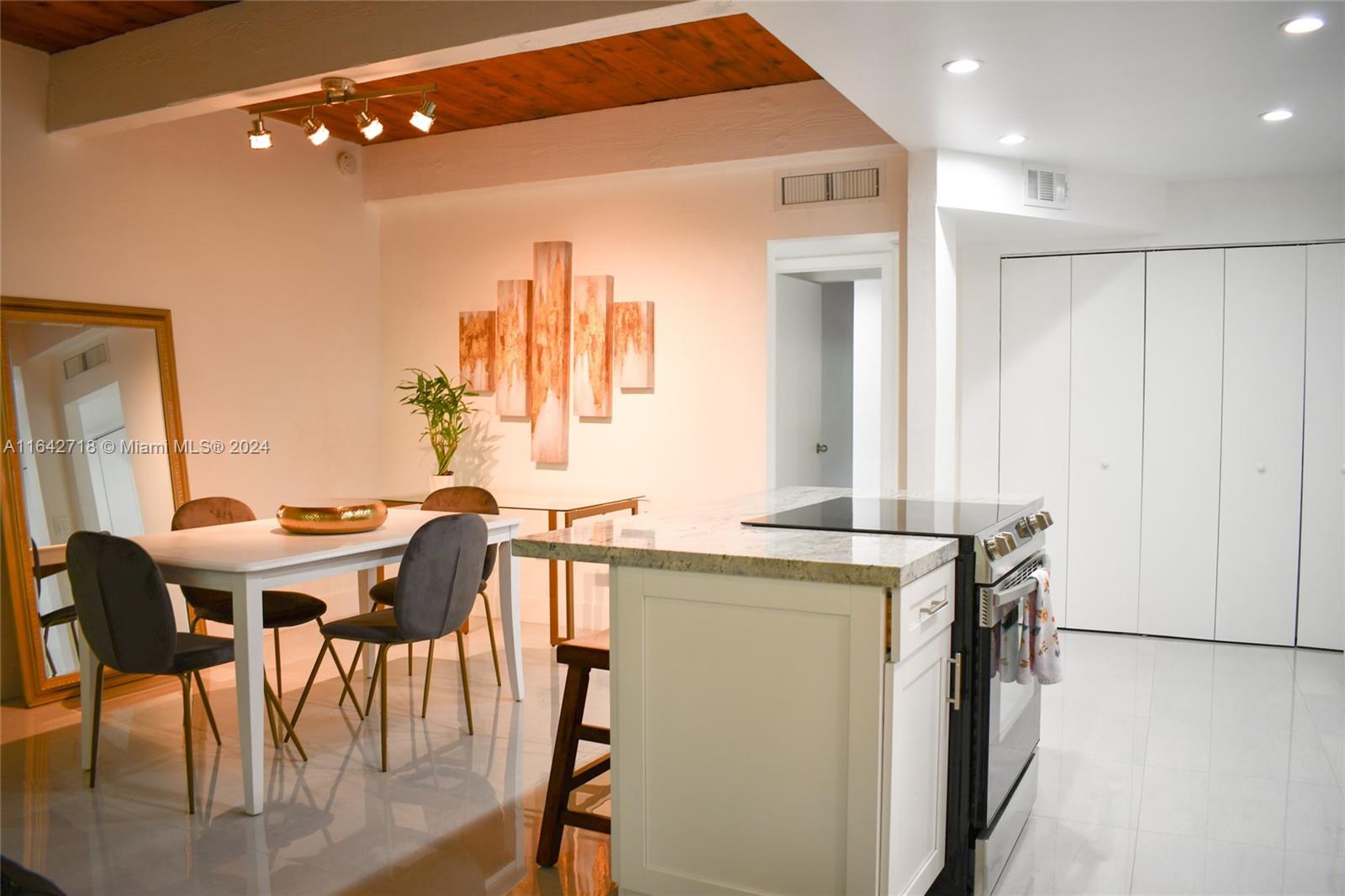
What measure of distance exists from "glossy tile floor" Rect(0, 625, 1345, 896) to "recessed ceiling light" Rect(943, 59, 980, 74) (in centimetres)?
240

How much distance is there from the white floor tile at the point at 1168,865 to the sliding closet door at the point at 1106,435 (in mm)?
2659

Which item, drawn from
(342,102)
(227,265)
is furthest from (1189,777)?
(227,265)

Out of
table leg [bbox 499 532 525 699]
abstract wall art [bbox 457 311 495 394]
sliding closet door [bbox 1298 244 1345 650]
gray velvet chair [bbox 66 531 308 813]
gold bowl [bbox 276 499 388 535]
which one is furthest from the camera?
abstract wall art [bbox 457 311 495 394]

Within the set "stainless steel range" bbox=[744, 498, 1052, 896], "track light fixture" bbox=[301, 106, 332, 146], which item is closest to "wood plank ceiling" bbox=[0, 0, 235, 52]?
"track light fixture" bbox=[301, 106, 332, 146]

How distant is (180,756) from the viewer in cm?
363

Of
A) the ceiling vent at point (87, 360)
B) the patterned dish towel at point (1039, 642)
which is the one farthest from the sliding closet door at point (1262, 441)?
the ceiling vent at point (87, 360)

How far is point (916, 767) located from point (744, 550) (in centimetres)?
62

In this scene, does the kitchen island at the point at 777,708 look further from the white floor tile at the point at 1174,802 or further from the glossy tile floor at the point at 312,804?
the white floor tile at the point at 1174,802

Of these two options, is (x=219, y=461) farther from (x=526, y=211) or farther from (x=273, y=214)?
(x=526, y=211)

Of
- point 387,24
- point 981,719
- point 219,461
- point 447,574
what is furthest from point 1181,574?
point 219,461

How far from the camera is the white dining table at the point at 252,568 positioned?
10.2 feet

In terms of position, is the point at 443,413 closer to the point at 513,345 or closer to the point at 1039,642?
the point at 513,345

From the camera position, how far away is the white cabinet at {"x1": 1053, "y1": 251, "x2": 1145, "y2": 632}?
537cm

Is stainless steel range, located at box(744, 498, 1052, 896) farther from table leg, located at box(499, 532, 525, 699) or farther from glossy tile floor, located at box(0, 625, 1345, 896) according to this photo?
table leg, located at box(499, 532, 525, 699)
